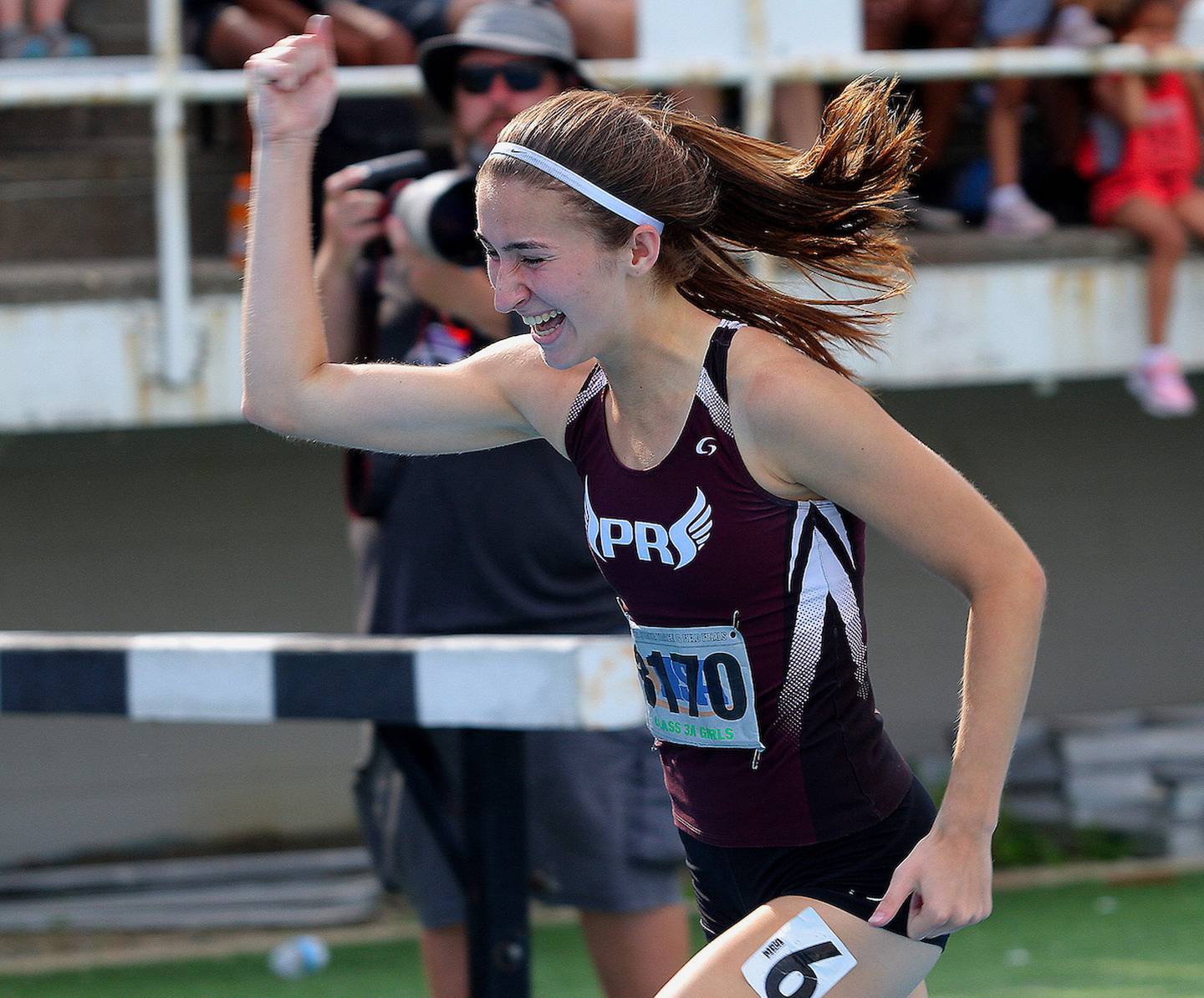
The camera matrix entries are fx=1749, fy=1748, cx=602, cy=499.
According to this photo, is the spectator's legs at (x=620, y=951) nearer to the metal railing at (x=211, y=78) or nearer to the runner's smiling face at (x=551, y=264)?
the runner's smiling face at (x=551, y=264)

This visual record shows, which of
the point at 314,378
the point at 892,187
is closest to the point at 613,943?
the point at 314,378

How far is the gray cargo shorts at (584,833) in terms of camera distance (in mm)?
3381

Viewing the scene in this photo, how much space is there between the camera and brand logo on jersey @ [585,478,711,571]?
88.5 inches

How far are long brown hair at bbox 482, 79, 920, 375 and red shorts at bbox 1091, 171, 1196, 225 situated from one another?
3.58 m

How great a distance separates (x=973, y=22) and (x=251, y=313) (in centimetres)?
428

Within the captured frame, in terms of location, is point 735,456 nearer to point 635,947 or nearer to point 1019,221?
point 635,947

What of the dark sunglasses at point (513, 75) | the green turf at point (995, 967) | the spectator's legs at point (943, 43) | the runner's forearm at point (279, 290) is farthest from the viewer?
the spectator's legs at point (943, 43)

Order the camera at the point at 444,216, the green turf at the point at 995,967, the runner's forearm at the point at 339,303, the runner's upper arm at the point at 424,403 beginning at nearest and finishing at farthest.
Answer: the runner's upper arm at the point at 424,403 → the camera at the point at 444,216 → the runner's forearm at the point at 339,303 → the green turf at the point at 995,967

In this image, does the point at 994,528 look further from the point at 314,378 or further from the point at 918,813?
the point at 314,378

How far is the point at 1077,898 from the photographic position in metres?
5.59

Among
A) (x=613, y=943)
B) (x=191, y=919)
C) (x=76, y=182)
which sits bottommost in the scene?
(x=191, y=919)

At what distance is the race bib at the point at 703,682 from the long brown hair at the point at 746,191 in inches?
16.0

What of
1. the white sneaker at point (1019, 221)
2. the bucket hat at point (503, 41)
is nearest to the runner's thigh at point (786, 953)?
the bucket hat at point (503, 41)

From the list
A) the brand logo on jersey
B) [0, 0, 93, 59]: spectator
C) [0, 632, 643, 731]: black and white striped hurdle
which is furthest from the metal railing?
the brand logo on jersey
